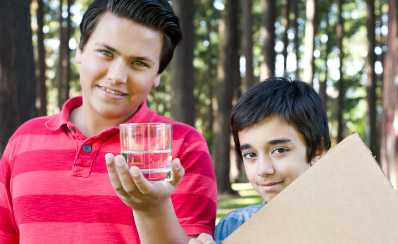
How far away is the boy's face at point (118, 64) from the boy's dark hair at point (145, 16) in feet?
0.09

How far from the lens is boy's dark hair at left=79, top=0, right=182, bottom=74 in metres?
2.01

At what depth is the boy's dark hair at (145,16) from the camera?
2.01 m

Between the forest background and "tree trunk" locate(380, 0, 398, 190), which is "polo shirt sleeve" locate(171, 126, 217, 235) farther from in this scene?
"tree trunk" locate(380, 0, 398, 190)

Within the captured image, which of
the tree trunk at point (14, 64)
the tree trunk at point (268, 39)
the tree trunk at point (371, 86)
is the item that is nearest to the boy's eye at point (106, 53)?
the tree trunk at point (14, 64)

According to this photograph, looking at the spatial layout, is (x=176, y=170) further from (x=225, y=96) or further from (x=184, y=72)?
(x=225, y=96)

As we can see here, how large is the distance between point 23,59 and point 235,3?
8570mm

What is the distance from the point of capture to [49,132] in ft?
7.16

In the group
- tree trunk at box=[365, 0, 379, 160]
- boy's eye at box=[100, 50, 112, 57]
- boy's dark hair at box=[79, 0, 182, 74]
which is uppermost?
boy's dark hair at box=[79, 0, 182, 74]

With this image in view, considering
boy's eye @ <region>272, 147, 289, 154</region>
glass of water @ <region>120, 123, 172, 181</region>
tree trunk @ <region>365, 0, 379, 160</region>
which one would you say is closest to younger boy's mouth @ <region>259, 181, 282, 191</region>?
boy's eye @ <region>272, 147, 289, 154</region>

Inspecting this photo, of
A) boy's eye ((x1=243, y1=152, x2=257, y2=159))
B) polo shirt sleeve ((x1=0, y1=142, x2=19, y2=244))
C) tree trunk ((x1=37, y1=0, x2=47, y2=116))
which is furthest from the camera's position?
tree trunk ((x1=37, y1=0, x2=47, y2=116))

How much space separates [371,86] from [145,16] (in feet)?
60.9

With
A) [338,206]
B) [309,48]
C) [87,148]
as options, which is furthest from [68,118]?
[309,48]

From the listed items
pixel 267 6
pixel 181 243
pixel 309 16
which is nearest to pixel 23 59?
pixel 181 243

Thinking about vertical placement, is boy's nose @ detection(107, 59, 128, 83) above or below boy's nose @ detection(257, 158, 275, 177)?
above
